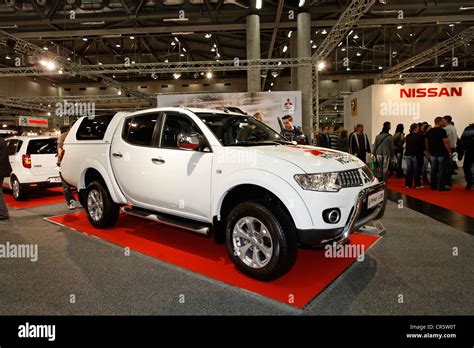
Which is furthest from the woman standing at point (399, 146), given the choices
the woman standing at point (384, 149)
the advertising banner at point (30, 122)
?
the advertising banner at point (30, 122)

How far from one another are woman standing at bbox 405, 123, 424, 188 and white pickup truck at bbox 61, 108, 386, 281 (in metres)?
5.91

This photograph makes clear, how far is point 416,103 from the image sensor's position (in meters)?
12.8

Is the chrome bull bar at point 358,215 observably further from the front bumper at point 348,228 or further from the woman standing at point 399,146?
the woman standing at point 399,146

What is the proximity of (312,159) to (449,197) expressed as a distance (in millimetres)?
5819

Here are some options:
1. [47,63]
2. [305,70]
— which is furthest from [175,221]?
[47,63]

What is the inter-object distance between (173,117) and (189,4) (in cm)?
1057

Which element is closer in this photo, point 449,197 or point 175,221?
point 175,221

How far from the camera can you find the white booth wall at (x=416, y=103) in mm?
12656

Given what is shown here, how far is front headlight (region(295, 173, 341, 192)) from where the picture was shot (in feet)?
8.91

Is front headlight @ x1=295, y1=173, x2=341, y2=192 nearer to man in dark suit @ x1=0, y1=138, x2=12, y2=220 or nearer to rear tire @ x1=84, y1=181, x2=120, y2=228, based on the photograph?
rear tire @ x1=84, y1=181, x2=120, y2=228

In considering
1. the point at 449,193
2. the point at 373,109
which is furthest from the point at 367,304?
the point at 373,109

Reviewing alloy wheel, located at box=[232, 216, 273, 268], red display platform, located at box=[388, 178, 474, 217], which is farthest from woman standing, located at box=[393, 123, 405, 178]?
alloy wheel, located at box=[232, 216, 273, 268]

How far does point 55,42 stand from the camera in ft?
55.5

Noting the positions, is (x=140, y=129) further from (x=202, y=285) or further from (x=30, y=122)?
(x=30, y=122)
